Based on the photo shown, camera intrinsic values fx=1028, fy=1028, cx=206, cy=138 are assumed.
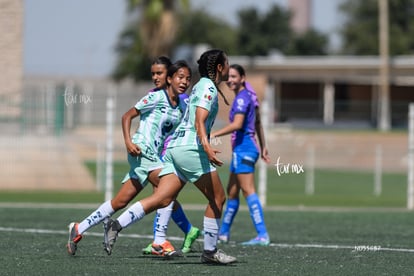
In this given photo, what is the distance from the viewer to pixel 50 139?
26.3 metres

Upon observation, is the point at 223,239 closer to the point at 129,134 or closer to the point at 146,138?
the point at 146,138

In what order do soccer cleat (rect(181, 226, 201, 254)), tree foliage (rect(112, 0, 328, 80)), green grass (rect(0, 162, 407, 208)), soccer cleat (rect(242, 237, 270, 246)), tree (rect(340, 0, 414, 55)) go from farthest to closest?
tree foliage (rect(112, 0, 328, 80)) → tree (rect(340, 0, 414, 55)) → green grass (rect(0, 162, 407, 208)) → soccer cleat (rect(242, 237, 270, 246)) → soccer cleat (rect(181, 226, 201, 254))

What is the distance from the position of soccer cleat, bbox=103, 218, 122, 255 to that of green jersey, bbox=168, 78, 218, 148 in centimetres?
92

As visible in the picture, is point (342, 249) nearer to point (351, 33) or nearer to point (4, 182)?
point (4, 182)

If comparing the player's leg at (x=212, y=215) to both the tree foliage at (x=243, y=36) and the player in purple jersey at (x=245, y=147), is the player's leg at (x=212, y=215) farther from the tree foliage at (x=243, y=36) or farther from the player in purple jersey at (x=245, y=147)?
the tree foliage at (x=243, y=36)

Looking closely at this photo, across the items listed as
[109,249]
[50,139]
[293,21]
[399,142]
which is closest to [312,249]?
[109,249]

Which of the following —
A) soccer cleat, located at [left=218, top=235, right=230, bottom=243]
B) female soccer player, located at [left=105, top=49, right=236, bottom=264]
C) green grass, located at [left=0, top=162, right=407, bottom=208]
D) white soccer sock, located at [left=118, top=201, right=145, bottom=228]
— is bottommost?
green grass, located at [left=0, top=162, right=407, bottom=208]

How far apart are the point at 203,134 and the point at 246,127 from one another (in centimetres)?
338

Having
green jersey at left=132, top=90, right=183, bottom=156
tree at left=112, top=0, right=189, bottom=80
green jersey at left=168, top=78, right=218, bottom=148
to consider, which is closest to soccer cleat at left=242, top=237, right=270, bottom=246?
green jersey at left=132, top=90, right=183, bottom=156

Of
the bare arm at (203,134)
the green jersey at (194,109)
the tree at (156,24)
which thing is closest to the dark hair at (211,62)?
the green jersey at (194,109)

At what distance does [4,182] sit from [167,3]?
21858 mm

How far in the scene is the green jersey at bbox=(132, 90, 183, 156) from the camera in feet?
35.0

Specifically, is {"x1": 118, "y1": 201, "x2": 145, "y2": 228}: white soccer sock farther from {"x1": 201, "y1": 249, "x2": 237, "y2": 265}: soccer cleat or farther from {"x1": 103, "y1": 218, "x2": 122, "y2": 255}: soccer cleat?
{"x1": 201, "y1": 249, "x2": 237, "y2": 265}: soccer cleat

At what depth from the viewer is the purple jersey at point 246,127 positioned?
41.4 ft
